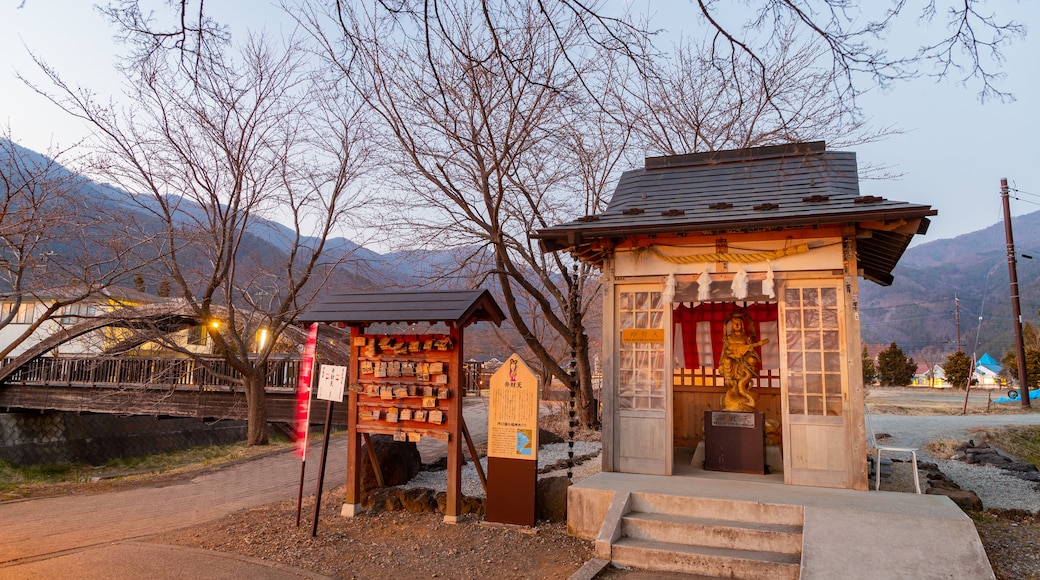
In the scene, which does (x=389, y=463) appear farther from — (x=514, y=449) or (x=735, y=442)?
(x=735, y=442)

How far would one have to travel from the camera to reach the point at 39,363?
62.9 feet

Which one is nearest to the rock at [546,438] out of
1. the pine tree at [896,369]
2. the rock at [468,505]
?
the rock at [468,505]

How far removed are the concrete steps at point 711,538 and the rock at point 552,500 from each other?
3.53ft

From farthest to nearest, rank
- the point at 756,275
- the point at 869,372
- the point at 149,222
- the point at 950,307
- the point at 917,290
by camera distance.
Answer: the point at 917,290 → the point at 950,307 → the point at 869,372 → the point at 149,222 → the point at 756,275

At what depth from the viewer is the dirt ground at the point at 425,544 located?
19.0ft

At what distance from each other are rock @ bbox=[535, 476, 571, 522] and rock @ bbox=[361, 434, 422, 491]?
2504 mm

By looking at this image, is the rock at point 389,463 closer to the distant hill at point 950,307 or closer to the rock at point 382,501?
Answer: the rock at point 382,501

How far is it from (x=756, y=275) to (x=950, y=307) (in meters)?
160

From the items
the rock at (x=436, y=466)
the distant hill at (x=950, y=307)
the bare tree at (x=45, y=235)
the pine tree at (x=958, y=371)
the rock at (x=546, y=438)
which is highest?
the distant hill at (x=950, y=307)

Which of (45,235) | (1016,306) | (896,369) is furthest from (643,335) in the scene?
(896,369)

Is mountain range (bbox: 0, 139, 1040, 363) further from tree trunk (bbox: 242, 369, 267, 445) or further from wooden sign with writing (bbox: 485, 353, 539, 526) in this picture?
wooden sign with writing (bbox: 485, 353, 539, 526)

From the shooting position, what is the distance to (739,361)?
8836 mm

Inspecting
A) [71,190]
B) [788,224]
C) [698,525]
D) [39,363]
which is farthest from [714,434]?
[39,363]

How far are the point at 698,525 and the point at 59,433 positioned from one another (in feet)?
73.1
